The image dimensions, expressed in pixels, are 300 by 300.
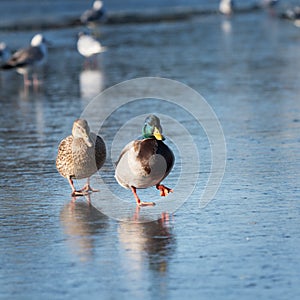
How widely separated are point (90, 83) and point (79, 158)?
924 cm

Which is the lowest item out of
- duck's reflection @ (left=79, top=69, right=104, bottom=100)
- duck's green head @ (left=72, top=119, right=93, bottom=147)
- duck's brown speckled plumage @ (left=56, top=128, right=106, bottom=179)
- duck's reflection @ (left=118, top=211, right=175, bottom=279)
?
duck's reflection @ (left=118, top=211, right=175, bottom=279)

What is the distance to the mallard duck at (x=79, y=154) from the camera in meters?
8.96

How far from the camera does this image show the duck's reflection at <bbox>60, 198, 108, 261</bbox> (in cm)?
718

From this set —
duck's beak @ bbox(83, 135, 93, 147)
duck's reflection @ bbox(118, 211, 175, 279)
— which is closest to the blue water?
duck's reflection @ bbox(118, 211, 175, 279)

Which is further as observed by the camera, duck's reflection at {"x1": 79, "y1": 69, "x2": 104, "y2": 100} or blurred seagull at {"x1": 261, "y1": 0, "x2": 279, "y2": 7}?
blurred seagull at {"x1": 261, "y1": 0, "x2": 279, "y2": 7}

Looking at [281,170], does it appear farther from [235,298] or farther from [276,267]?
[235,298]

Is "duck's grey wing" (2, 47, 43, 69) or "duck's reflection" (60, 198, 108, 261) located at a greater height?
"duck's grey wing" (2, 47, 43, 69)

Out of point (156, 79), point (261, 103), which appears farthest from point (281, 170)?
point (156, 79)

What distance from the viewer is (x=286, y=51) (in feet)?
73.0

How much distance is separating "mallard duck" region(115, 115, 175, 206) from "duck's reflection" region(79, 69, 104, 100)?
24.9 ft

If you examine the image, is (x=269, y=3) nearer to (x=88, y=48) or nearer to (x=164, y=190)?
A: (x=88, y=48)

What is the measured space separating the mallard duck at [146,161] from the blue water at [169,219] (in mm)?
271

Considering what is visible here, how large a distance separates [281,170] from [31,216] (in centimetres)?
268

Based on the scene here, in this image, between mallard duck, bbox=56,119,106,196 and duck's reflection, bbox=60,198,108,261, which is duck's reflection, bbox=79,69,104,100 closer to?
mallard duck, bbox=56,119,106,196
